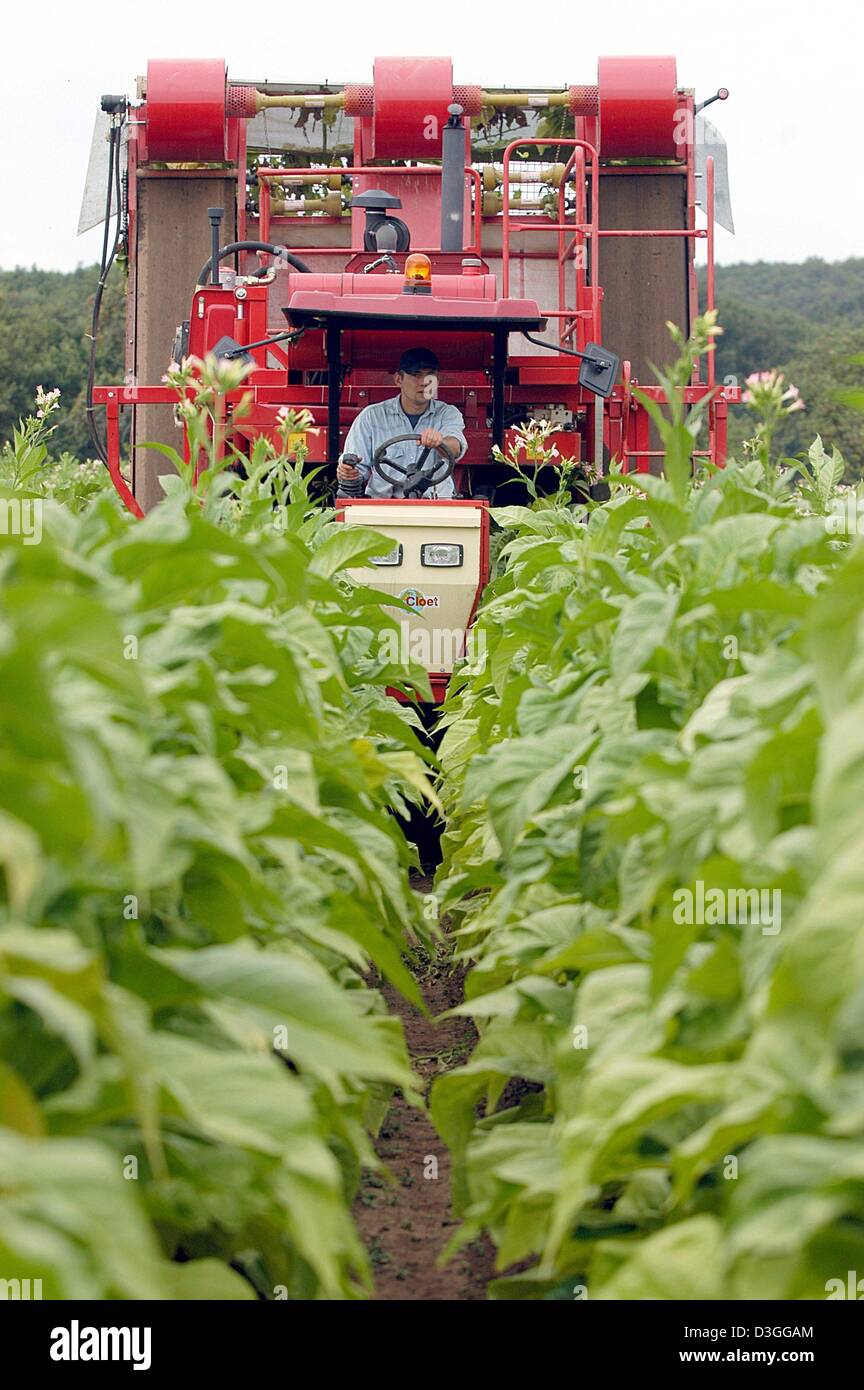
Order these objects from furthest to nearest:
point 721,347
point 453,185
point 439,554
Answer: point 721,347 → point 453,185 → point 439,554

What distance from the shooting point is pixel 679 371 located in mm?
3646

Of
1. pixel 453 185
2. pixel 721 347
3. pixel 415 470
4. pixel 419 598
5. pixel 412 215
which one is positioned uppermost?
pixel 721 347

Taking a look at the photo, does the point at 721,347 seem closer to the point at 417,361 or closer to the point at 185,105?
the point at 185,105

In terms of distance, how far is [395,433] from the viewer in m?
8.09

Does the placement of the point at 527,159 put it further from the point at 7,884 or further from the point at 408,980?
the point at 7,884

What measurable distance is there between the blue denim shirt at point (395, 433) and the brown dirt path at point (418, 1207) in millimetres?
3059

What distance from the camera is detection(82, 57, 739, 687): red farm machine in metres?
9.06

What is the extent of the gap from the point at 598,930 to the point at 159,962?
0.79 m

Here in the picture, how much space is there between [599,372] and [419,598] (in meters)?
1.68

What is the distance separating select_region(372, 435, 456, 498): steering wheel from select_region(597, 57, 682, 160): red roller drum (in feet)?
13.1

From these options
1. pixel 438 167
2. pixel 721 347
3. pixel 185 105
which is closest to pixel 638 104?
pixel 438 167
